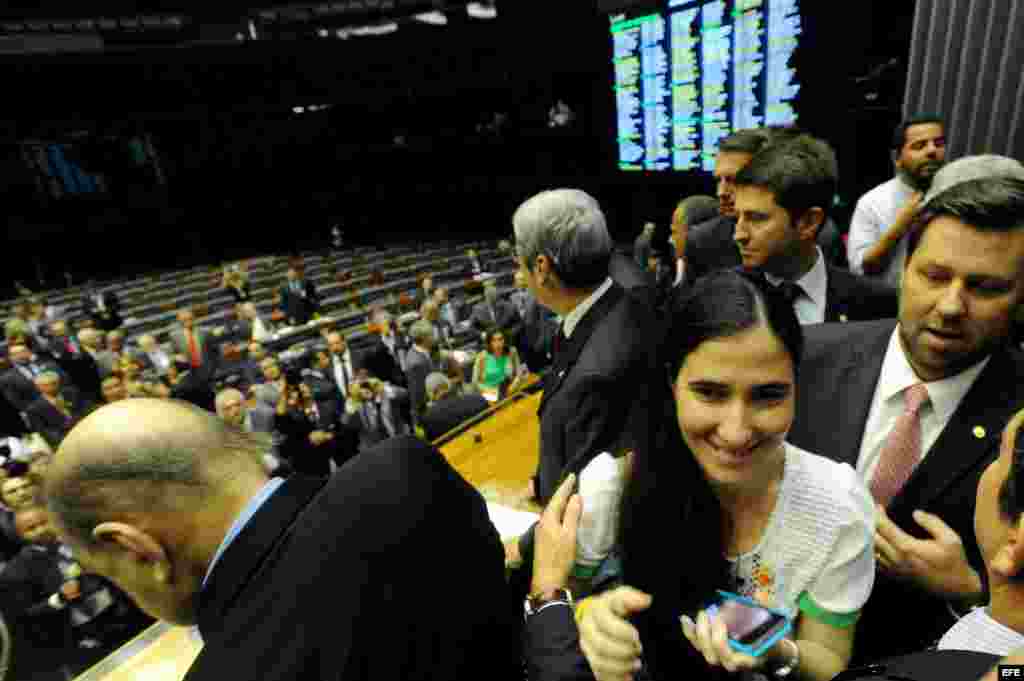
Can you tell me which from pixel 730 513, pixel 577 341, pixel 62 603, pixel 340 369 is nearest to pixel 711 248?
pixel 577 341

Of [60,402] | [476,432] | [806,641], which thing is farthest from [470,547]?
[60,402]

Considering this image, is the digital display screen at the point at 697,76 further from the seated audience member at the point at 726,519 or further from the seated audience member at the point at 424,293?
the seated audience member at the point at 424,293

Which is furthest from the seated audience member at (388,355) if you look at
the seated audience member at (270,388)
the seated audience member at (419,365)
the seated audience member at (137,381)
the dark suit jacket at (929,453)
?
the dark suit jacket at (929,453)

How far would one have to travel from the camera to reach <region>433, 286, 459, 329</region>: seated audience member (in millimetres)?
9877

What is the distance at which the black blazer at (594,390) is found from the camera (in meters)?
1.70

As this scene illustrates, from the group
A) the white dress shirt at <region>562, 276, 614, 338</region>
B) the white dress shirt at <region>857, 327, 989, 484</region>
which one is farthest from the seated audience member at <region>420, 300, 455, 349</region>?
the white dress shirt at <region>857, 327, 989, 484</region>

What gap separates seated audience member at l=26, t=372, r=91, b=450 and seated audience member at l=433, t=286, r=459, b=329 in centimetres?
510

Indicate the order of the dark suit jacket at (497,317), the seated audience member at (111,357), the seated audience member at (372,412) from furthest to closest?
the dark suit jacket at (497,317), the seated audience member at (111,357), the seated audience member at (372,412)

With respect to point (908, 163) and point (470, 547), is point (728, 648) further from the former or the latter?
point (908, 163)

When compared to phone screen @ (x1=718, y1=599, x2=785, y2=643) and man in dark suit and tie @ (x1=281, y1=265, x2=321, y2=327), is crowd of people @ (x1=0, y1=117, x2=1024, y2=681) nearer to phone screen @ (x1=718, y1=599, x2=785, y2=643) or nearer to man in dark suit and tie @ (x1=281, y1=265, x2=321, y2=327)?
phone screen @ (x1=718, y1=599, x2=785, y2=643)

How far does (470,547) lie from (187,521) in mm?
489

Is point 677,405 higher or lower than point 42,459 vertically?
higher

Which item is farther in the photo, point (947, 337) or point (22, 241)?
point (22, 241)

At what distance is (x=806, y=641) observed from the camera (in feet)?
3.68
